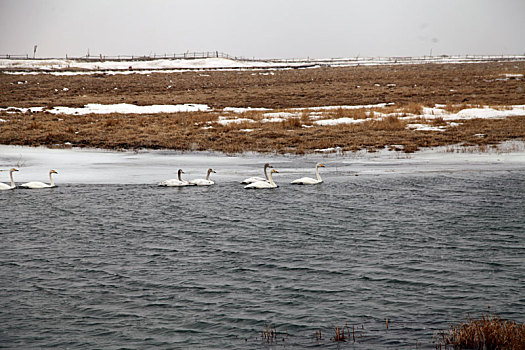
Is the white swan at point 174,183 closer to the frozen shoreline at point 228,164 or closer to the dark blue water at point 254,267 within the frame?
the frozen shoreline at point 228,164

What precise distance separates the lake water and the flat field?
12.2 metres

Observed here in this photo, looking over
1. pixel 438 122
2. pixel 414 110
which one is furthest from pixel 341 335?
pixel 414 110

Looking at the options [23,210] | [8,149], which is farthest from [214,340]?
[8,149]

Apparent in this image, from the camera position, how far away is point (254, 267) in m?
12.4

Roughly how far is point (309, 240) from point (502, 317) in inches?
226

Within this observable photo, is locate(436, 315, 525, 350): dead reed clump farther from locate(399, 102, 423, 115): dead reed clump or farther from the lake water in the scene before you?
locate(399, 102, 423, 115): dead reed clump

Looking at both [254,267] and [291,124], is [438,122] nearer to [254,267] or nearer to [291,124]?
[291,124]

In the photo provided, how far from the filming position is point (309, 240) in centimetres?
1458

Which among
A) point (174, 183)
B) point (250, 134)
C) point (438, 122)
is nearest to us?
point (174, 183)

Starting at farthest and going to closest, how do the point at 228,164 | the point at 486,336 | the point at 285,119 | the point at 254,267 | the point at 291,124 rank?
1. the point at 285,119
2. the point at 291,124
3. the point at 228,164
4. the point at 254,267
5. the point at 486,336

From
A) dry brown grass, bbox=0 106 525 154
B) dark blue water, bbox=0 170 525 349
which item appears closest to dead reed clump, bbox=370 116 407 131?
dry brown grass, bbox=0 106 525 154

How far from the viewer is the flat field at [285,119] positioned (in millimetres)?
33469

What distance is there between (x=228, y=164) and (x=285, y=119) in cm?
1353

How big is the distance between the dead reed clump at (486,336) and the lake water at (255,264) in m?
0.43
